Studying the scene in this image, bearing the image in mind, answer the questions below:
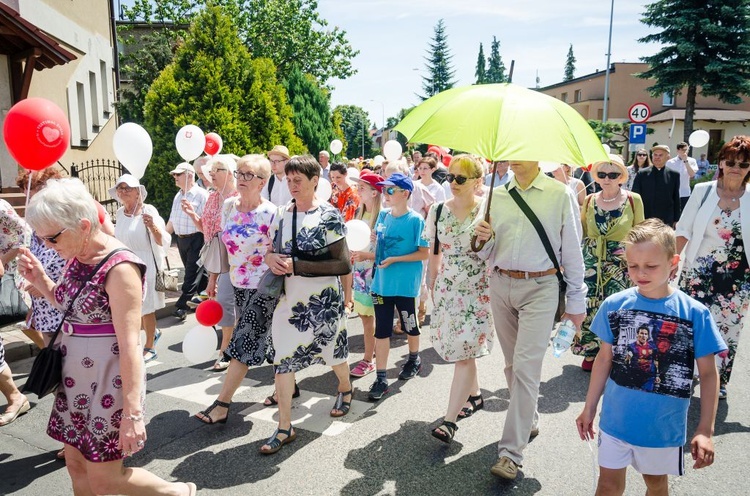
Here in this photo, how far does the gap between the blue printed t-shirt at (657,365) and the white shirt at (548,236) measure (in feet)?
3.01

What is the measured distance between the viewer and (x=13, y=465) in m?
3.80

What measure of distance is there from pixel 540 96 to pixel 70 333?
2817 millimetres

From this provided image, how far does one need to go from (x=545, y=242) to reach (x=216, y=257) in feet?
8.93

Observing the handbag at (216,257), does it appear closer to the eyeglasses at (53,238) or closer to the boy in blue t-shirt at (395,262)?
the boy in blue t-shirt at (395,262)

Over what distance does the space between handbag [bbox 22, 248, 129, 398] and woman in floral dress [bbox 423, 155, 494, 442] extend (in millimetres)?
2256

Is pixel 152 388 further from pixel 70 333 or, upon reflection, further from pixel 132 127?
pixel 70 333

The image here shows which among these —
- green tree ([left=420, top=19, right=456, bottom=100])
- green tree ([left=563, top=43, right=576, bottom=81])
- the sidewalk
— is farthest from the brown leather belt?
green tree ([left=563, top=43, right=576, bottom=81])

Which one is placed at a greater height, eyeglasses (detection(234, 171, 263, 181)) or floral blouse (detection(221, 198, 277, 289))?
eyeglasses (detection(234, 171, 263, 181))

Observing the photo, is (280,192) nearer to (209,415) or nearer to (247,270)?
(247,270)

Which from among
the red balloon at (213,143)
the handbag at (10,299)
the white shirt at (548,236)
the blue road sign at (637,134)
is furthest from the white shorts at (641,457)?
the blue road sign at (637,134)

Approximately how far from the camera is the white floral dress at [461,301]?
401 cm

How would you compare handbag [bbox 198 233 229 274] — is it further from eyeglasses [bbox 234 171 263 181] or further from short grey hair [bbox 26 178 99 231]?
short grey hair [bbox 26 178 99 231]

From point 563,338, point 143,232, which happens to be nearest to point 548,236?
point 563,338

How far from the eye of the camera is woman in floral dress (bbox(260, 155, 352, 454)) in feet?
13.0
